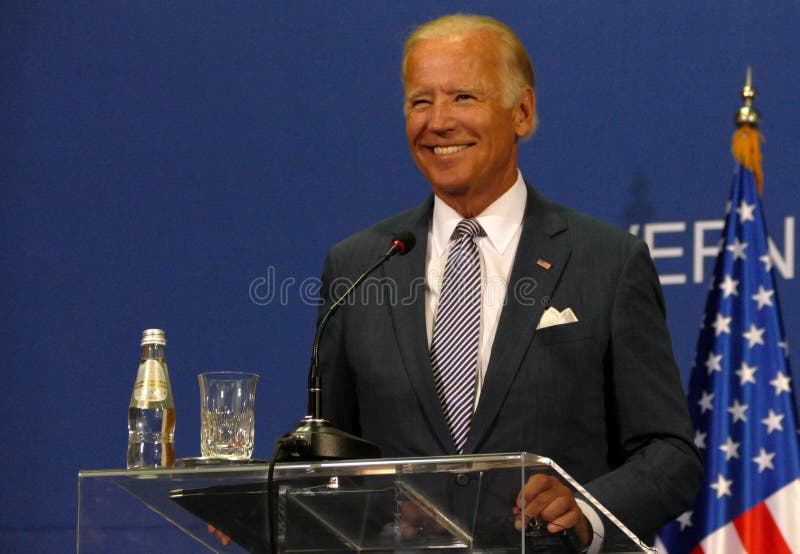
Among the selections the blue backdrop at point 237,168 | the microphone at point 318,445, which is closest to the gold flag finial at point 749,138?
the blue backdrop at point 237,168

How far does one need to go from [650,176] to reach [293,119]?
116cm

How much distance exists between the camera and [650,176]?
10.6ft

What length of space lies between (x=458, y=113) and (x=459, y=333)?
0.45 m

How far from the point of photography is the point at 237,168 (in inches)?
149

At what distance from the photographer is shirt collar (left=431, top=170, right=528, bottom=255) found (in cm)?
240

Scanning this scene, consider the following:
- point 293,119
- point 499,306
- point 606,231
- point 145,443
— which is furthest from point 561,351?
point 293,119

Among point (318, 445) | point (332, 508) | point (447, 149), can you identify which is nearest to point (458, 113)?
point (447, 149)

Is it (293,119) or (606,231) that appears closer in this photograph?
(606,231)

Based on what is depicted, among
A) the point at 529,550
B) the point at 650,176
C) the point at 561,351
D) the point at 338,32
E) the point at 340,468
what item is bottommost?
the point at 529,550

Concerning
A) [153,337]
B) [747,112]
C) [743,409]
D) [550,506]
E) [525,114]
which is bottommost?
[550,506]

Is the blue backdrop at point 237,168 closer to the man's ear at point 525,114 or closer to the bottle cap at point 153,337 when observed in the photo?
the man's ear at point 525,114

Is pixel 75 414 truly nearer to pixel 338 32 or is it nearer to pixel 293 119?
pixel 293 119

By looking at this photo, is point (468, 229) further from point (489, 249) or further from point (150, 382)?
point (150, 382)

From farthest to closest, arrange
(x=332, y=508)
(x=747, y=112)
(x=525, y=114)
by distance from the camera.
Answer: (x=747, y=112), (x=525, y=114), (x=332, y=508)
